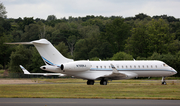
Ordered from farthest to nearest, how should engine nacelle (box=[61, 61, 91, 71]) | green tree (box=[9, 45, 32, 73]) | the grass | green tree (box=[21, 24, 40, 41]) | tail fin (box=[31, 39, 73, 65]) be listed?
green tree (box=[21, 24, 40, 41]) < green tree (box=[9, 45, 32, 73]) < tail fin (box=[31, 39, 73, 65]) < engine nacelle (box=[61, 61, 91, 71]) < the grass

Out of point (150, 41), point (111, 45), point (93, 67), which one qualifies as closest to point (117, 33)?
point (111, 45)

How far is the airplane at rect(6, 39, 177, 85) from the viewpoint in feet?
114

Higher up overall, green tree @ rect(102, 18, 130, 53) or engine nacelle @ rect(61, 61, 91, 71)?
green tree @ rect(102, 18, 130, 53)

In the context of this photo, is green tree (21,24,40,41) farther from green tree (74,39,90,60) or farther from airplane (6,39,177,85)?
airplane (6,39,177,85)

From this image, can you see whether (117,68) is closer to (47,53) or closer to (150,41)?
(47,53)

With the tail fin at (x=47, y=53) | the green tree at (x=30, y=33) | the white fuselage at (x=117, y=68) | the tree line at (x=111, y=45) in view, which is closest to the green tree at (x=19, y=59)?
the tree line at (x=111, y=45)

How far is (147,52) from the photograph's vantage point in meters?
77.4

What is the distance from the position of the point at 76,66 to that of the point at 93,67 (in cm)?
234

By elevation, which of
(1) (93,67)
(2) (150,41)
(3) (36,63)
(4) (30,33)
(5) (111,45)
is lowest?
(1) (93,67)

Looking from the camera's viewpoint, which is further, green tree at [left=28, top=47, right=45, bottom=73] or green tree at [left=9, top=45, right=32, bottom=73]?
green tree at [left=9, top=45, right=32, bottom=73]

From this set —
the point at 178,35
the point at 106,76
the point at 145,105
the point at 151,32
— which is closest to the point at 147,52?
the point at 151,32

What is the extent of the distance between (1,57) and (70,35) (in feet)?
113

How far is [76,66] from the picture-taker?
3497 centimetres

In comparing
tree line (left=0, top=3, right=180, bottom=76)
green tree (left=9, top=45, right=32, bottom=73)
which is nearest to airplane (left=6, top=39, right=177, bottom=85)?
tree line (left=0, top=3, right=180, bottom=76)
